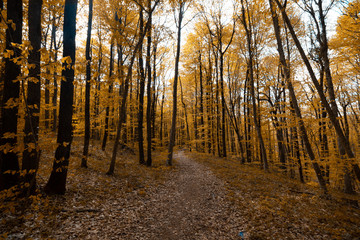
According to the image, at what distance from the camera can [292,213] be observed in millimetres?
4949

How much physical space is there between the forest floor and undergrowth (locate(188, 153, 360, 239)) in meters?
0.02

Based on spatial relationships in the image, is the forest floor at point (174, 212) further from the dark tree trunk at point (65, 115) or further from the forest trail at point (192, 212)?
the dark tree trunk at point (65, 115)

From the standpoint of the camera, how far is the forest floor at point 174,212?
12.7 feet

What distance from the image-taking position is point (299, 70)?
538 inches

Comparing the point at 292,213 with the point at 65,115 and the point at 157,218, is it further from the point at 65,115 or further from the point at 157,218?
the point at 65,115

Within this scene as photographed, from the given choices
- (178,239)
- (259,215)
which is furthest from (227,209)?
(178,239)

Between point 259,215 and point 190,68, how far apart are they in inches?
674

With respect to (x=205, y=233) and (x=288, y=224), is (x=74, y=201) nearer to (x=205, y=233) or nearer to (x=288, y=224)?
(x=205, y=233)

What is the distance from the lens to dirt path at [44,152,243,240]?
157 inches

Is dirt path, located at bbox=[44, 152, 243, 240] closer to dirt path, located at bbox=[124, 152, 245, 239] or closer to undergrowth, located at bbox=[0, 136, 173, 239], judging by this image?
dirt path, located at bbox=[124, 152, 245, 239]

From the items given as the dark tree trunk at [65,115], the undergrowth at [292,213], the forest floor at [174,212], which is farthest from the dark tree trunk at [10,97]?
the undergrowth at [292,213]

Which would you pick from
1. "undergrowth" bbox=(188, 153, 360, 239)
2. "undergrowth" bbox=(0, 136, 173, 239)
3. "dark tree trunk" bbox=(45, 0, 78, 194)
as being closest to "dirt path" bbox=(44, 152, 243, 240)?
"undergrowth" bbox=(0, 136, 173, 239)

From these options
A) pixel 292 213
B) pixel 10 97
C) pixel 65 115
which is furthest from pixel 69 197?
pixel 292 213

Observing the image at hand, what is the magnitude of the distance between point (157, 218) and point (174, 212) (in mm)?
695
